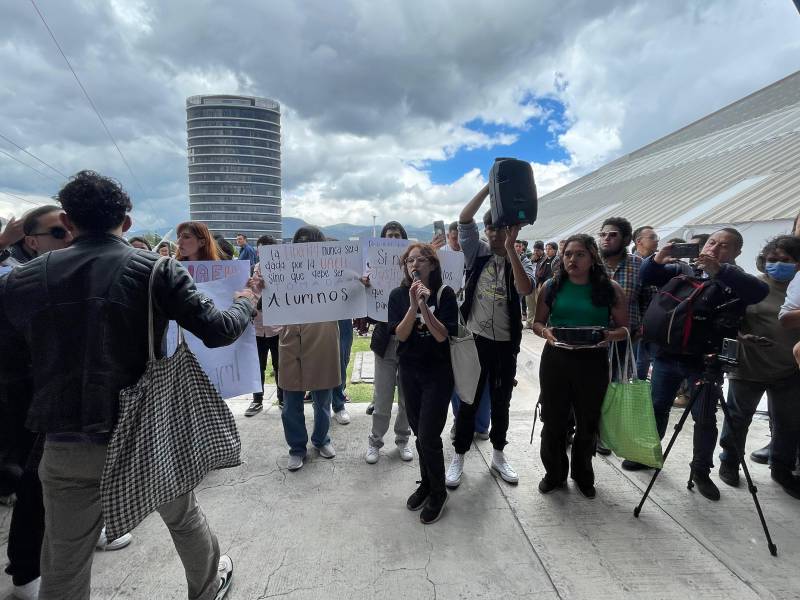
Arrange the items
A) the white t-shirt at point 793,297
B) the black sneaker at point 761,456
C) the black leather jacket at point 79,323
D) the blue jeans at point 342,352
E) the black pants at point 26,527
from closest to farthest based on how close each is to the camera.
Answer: the black leather jacket at point 79,323 < the black pants at point 26,527 < the white t-shirt at point 793,297 < the black sneaker at point 761,456 < the blue jeans at point 342,352

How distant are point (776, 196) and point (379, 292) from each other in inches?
443

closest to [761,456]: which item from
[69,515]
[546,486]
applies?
[546,486]

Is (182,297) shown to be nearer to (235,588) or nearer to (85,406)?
(85,406)

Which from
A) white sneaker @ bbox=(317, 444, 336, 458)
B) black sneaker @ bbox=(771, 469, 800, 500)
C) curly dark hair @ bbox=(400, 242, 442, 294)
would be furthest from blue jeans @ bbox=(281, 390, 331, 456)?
black sneaker @ bbox=(771, 469, 800, 500)

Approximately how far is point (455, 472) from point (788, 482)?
8.90 ft

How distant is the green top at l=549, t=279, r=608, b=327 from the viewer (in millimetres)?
3012

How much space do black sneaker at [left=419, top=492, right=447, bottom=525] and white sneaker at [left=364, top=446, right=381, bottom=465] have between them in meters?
0.83

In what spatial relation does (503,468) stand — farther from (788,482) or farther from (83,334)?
(83,334)

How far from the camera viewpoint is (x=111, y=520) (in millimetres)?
1572

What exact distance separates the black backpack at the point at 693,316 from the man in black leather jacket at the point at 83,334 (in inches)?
128

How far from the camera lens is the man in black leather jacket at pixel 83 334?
1558 mm

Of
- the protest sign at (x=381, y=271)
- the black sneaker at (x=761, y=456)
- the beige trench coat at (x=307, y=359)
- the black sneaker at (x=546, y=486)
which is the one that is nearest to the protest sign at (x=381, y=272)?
the protest sign at (x=381, y=271)

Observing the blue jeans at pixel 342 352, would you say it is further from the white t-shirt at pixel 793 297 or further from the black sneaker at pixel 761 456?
the black sneaker at pixel 761 456

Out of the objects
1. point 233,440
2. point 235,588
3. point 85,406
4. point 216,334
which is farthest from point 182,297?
point 235,588
